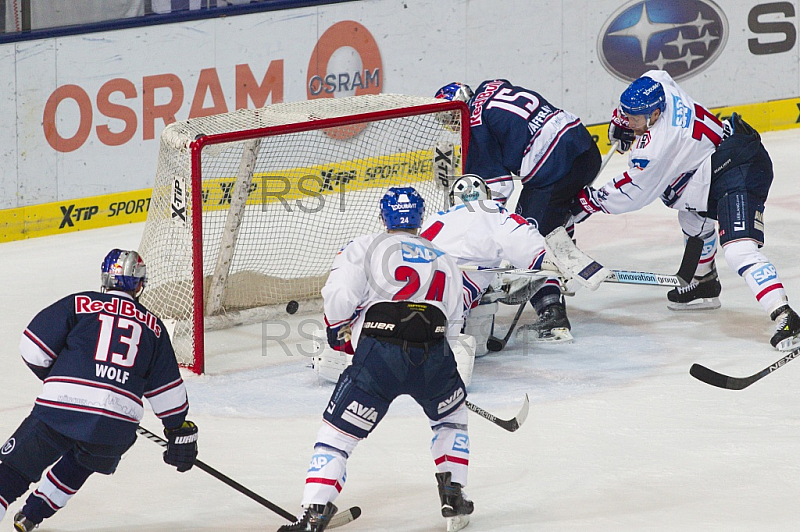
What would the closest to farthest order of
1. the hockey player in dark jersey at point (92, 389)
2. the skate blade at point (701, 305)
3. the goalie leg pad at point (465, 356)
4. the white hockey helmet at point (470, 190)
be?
the hockey player in dark jersey at point (92, 389) < the goalie leg pad at point (465, 356) < the white hockey helmet at point (470, 190) < the skate blade at point (701, 305)

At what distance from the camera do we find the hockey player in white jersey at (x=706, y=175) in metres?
5.77

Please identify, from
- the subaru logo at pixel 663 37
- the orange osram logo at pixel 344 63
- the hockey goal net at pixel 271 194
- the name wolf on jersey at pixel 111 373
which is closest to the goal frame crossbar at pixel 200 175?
the hockey goal net at pixel 271 194

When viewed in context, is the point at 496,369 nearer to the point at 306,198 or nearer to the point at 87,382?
the point at 306,198

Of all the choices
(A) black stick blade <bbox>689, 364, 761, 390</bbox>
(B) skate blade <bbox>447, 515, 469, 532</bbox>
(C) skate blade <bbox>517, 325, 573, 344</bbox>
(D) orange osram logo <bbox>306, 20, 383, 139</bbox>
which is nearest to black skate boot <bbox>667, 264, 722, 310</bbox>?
(C) skate blade <bbox>517, 325, 573, 344</bbox>

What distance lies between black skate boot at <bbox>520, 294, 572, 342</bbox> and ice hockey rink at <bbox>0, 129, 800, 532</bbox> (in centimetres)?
6

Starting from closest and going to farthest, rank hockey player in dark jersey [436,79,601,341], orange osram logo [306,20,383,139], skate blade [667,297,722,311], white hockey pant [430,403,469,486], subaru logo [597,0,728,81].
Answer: white hockey pant [430,403,469,486] → hockey player in dark jersey [436,79,601,341] → skate blade [667,297,722,311] → orange osram logo [306,20,383,139] → subaru logo [597,0,728,81]

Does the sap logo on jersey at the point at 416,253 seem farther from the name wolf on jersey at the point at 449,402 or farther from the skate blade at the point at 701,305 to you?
the skate blade at the point at 701,305

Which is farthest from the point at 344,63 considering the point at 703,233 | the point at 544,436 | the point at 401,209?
the point at 401,209

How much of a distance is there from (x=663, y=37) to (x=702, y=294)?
3.31m

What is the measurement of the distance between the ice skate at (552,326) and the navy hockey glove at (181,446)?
2407 mm

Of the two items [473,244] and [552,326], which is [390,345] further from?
[552,326]

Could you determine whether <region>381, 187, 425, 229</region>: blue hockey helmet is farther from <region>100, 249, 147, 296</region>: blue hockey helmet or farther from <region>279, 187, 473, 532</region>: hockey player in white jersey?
<region>100, 249, 147, 296</region>: blue hockey helmet

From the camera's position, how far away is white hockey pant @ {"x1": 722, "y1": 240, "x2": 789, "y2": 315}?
5754 millimetres

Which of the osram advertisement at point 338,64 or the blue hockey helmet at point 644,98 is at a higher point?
the blue hockey helmet at point 644,98
